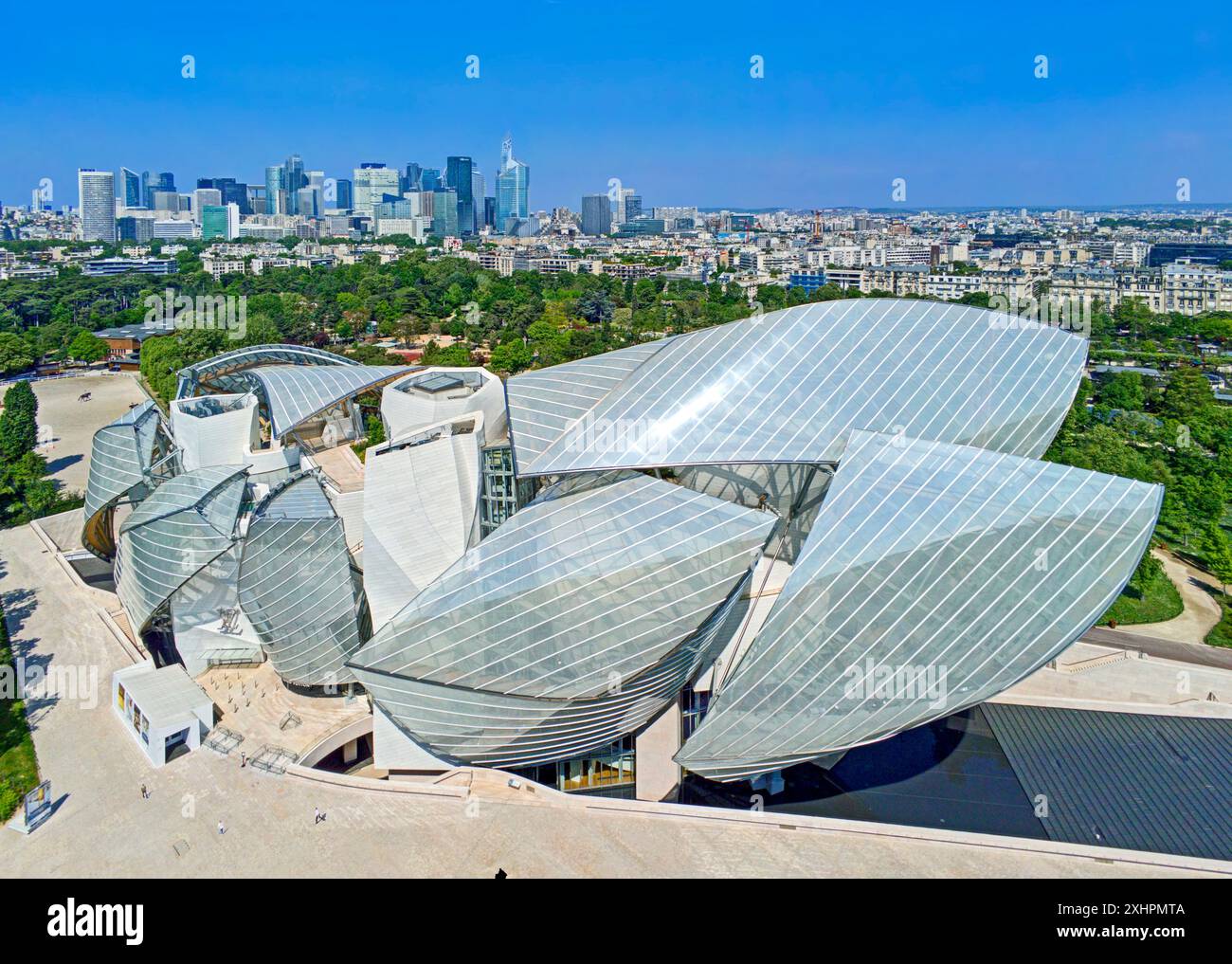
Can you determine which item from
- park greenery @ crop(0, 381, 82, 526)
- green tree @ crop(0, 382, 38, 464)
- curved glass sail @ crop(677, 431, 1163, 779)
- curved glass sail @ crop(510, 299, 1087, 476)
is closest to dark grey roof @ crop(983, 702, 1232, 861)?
curved glass sail @ crop(677, 431, 1163, 779)

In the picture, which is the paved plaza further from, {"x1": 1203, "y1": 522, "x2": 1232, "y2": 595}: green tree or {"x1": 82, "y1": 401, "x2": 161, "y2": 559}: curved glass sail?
{"x1": 1203, "y1": 522, "x2": 1232, "y2": 595}: green tree

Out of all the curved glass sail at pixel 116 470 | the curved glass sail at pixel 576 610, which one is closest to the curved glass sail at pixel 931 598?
the curved glass sail at pixel 576 610

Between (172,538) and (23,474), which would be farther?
(23,474)

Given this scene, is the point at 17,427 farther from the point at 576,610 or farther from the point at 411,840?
the point at 576,610

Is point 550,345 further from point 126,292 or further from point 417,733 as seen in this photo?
point 126,292

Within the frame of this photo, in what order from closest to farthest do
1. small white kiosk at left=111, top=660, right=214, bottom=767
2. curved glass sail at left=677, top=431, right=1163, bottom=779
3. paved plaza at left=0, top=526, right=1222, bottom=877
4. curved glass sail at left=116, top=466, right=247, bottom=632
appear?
paved plaza at left=0, top=526, right=1222, bottom=877 < curved glass sail at left=677, top=431, right=1163, bottom=779 < small white kiosk at left=111, top=660, right=214, bottom=767 < curved glass sail at left=116, top=466, right=247, bottom=632

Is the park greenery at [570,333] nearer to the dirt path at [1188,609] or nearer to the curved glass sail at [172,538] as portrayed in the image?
the dirt path at [1188,609]

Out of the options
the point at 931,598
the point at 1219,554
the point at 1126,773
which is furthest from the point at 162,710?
the point at 1219,554
